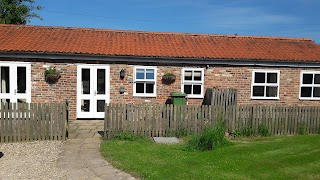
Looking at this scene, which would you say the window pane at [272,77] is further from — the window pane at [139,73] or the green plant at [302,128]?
the window pane at [139,73]

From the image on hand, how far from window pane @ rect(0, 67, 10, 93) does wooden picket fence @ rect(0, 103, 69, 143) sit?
192 inches

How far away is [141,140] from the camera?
9.33 m

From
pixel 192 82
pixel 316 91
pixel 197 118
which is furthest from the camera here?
pixel 316 91

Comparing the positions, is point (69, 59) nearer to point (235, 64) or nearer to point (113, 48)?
point (113, 48)

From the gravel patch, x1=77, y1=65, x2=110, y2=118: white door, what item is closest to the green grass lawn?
the gravel patch

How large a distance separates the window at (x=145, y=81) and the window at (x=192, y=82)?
57.2 inches

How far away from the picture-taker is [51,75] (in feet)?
43.8

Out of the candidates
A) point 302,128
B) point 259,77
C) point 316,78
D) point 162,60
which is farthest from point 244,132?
point 316,78

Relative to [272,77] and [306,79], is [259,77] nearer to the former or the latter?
[272,77]

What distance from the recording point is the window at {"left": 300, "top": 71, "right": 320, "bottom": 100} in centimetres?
1568

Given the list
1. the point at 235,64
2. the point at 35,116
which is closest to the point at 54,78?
the point at 35,116

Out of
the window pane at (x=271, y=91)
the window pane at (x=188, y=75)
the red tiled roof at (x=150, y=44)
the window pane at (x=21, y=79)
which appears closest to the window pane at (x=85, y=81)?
the red tiled roof at (x=150, y=44)

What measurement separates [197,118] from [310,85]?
852 centimetres

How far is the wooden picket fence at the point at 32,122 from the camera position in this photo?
8977 millimetres
